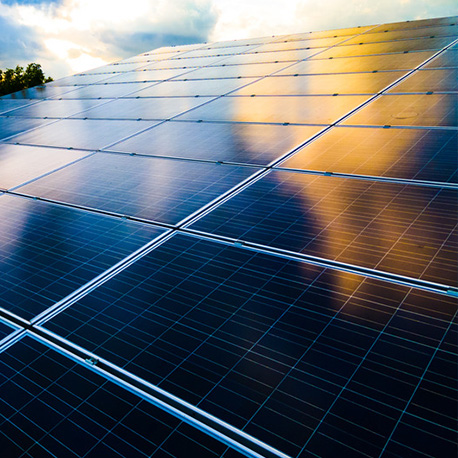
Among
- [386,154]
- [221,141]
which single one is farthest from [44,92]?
[386,154]

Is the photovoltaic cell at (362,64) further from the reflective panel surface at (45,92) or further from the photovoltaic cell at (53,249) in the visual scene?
the reflective panel surface at (45,92)

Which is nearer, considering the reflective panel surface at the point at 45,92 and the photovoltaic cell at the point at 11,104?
the photovoltaic cell at the point at 11,104

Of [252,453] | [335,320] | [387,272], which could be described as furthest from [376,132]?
[252,453]

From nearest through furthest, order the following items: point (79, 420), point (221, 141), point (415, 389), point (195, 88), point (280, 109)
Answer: point (415, 389) → point (79, 420) → point (221, 141) → point (280, 109) → point (195, 88)

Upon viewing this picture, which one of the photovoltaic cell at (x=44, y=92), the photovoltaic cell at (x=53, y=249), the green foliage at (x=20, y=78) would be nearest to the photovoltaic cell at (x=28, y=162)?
the photovoltaic cell at (x=53, y=249)

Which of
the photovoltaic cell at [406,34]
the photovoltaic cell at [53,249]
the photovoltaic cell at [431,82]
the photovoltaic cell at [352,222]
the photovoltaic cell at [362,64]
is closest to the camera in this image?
the photovoltaic cell at [352,222]

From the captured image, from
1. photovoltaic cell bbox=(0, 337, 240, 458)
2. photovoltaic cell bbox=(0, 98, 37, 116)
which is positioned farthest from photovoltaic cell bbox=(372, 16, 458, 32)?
photovoltaic cell bbox=(0, 337, 240, 458)

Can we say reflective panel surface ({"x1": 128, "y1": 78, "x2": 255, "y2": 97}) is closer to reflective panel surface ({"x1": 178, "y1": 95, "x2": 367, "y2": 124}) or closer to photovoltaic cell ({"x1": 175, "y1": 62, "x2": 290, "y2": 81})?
photovoltaic cell ({"x1": 175, "y1": 62, "x2": 290, "y2": 81})

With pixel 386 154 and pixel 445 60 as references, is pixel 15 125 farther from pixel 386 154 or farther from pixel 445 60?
pixel 445 60
